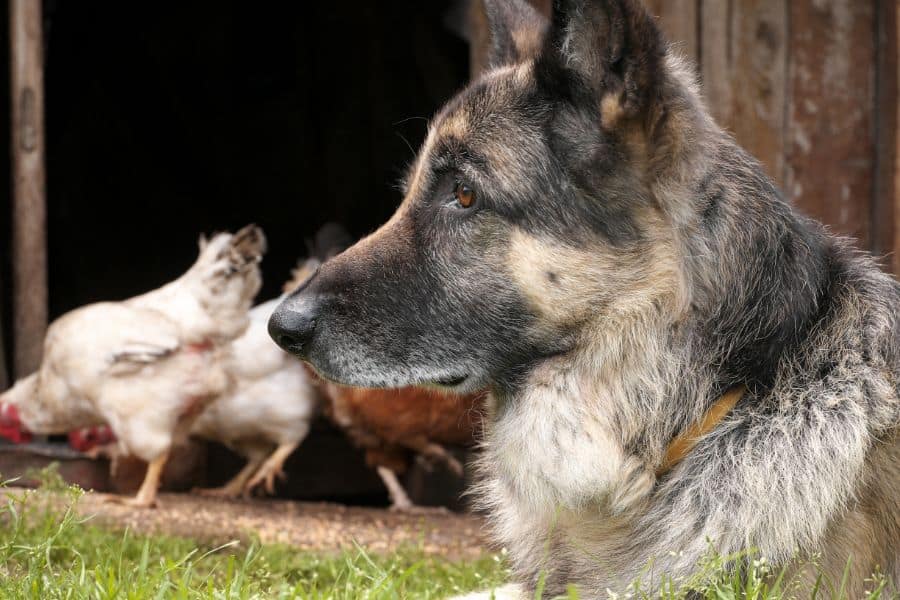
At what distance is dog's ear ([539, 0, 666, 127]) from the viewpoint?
2180mm

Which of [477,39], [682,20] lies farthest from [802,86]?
[477,39]

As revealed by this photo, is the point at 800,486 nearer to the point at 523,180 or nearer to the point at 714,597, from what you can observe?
the point at 714,597

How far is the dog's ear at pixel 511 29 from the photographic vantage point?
2891mm

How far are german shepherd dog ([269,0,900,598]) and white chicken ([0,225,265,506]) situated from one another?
2.37m

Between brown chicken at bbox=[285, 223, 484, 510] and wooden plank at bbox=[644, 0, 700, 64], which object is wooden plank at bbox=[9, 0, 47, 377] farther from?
wooden plank at bbox=[644, 0, 700, 64]

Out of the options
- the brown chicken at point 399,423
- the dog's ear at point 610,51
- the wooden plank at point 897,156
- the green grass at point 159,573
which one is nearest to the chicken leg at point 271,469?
the brown chicken at point 399,423

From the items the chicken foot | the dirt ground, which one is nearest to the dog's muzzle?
the dirt ground

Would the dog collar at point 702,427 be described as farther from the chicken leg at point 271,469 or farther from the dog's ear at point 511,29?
the chicken leg at point 271,469

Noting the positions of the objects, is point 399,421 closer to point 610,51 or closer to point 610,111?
point 610,111

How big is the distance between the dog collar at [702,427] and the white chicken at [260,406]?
3.26 m

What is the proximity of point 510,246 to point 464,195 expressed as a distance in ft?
0.57

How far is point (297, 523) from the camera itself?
479 centimetres

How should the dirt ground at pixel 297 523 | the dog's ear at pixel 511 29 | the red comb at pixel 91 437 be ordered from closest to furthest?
the dog's ear at pixel 511 29 → the dirt ground at pixel 297 523 → the red comb at pixel 91 437

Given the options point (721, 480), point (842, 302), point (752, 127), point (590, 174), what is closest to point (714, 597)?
point (721, 480)
